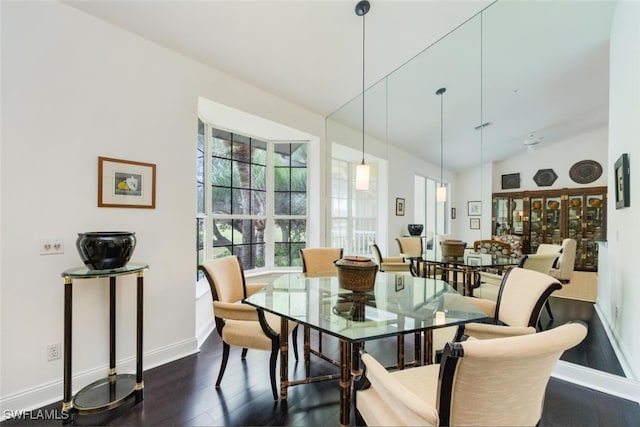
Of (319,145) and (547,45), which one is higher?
(547,45)

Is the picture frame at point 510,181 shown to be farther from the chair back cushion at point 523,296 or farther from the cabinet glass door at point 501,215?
the chair back cushion at point 523,296

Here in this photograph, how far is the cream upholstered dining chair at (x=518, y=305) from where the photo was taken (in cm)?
162

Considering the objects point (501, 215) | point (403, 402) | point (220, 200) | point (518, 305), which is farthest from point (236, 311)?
point (501, 215)

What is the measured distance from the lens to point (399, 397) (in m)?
0.94

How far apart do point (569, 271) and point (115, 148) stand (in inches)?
147

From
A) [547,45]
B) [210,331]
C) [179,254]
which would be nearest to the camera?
[547,45]

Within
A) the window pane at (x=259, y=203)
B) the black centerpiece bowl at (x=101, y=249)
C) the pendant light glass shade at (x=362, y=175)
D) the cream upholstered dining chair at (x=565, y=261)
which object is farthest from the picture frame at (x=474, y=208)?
the black centerpiece bowl at (x=101, y=249)

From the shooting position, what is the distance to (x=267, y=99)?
3412mm

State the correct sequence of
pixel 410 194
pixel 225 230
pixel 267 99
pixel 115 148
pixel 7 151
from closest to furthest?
pixel 7 151 < pixel 115 148 < pixel 267 99 < pixel 225 230 < pixel 410 194

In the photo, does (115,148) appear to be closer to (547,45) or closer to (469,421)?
(469,421)

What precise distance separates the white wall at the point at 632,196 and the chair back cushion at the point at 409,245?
2147 millimetres

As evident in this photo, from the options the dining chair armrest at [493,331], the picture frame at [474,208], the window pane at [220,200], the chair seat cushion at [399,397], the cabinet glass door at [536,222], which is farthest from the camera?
the window pane at [220,200]

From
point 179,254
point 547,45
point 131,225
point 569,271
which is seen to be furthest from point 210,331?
point 547,45

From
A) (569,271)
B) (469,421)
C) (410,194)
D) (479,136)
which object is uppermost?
(479,136)
